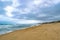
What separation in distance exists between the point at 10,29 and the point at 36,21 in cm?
93

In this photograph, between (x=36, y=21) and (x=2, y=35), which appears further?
(x=36, y=21)

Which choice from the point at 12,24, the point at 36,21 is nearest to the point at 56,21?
the point at 36,21

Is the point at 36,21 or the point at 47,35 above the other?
the point at 36,21

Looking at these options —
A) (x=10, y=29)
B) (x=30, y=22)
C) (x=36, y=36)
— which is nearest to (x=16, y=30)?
(x=10, y=29)

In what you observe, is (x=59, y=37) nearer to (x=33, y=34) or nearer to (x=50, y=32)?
(x=50, y=32)

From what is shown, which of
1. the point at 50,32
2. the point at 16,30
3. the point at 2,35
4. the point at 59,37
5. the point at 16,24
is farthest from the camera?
the point at 16,24

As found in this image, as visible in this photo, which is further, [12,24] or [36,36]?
[12,24]

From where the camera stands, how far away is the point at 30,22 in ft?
16.3

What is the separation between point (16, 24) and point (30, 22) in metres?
0.47

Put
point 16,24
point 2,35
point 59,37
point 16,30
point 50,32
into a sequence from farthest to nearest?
point 16,24, point 16,30, point 2,35, point 50,32, point 59,37

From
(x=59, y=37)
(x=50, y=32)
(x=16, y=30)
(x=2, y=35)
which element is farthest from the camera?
(x=16, y=30)

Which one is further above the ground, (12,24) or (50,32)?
(12,24)

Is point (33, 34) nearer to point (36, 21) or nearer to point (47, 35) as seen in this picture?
point (47, 35)

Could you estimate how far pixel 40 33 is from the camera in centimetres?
401
